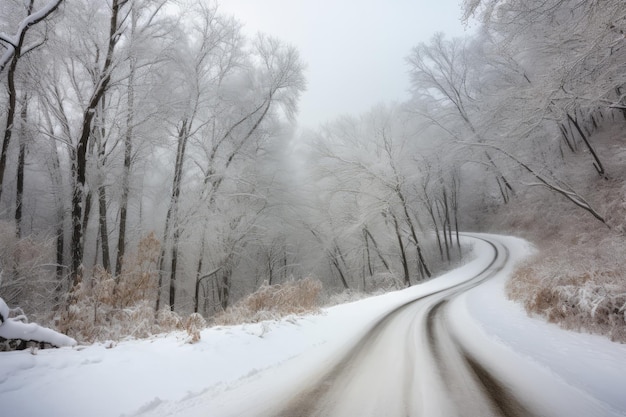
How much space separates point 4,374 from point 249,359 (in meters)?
2.68

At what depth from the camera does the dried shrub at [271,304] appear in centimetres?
728

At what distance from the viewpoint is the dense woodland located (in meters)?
8.07

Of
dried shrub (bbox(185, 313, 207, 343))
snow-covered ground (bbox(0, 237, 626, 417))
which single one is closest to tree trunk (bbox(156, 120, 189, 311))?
dried shrub (bbox(185, 313, 207, 343))

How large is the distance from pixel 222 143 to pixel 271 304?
11.6 meters

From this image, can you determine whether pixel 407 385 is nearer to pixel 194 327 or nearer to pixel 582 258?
pixel 194 327

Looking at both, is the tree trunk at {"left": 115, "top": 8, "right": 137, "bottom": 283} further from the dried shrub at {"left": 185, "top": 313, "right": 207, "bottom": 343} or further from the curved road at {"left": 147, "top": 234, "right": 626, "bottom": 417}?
the curved road at {"left": 147, "top": 234, "right": 626, "bottom": 417}

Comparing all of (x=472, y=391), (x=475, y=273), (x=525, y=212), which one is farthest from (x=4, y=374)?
(x=525, y=212)

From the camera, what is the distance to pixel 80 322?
5.50 meters

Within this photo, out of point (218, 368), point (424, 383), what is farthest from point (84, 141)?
point (424, 383)

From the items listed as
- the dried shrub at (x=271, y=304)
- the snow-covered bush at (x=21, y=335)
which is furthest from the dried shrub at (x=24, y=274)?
the dried shrub at (x=271, y=304)

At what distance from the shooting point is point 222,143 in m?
17.2

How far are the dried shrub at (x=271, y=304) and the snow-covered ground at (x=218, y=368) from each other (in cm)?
106

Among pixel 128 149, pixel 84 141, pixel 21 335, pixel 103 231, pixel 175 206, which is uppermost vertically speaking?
pixel 128 149

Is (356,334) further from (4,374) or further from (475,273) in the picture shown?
(475,273)
